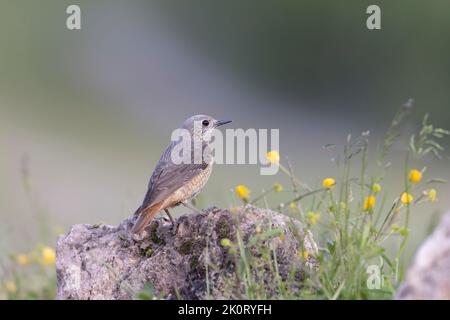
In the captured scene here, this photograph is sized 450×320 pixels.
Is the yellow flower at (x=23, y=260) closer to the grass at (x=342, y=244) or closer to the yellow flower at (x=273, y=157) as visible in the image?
the grass at (x=342, y=244)

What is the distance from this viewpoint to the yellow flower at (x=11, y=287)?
7.00m

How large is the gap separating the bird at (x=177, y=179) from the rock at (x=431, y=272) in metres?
2.26

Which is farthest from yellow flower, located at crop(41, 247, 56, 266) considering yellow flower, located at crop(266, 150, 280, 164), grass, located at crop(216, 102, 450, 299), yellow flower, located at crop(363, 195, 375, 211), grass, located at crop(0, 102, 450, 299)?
yellow flower, located at crop(363, 195, 375, 211)

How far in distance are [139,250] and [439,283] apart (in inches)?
94.9

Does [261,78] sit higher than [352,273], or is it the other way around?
[261,78]

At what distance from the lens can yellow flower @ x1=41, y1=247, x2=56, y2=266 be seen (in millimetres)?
6867

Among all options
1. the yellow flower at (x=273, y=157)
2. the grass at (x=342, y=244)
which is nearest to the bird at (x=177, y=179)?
the grass at (x=342, y=244)

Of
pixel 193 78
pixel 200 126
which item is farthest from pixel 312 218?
pixel 193 78

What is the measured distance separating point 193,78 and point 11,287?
1258 cm

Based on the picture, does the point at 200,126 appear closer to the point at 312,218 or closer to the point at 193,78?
the point at 312,218

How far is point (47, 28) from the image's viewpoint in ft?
60.9
